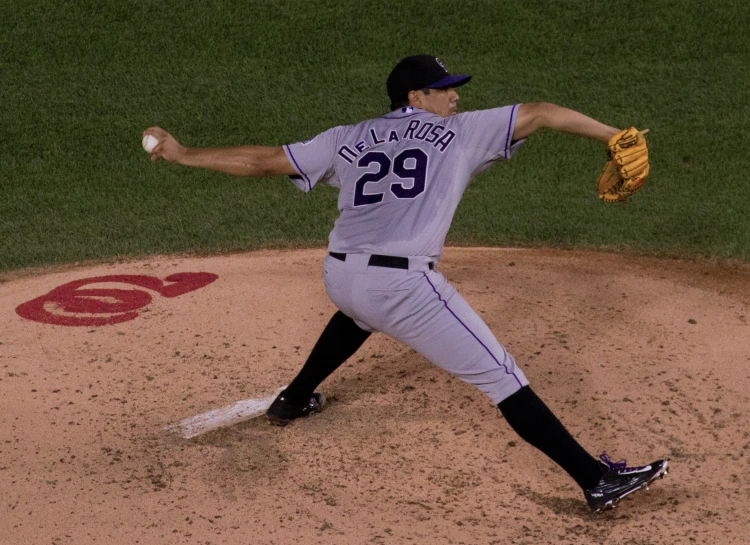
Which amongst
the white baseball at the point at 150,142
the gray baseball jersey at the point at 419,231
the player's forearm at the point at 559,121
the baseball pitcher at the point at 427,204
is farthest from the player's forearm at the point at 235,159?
the player's forearm at the point at 559,121

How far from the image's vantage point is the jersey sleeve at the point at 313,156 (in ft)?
13.4

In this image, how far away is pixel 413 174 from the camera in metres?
3.88

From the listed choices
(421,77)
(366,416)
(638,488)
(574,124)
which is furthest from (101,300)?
(638,488)

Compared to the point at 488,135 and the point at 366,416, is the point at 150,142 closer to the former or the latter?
the point at 488,135

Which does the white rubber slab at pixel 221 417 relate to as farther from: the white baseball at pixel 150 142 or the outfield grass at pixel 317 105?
the outfield grass at pixel 317 105

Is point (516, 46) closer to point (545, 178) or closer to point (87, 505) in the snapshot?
point (545, 178)

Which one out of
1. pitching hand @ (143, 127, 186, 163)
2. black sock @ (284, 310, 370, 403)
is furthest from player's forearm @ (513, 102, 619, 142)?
pitching hand @ (143, 127, 186, 163)

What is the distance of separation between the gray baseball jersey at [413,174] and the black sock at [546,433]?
0.65 m

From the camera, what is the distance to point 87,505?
4.06 metres

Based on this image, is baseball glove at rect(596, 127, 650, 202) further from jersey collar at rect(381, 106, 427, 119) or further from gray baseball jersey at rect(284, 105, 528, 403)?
jersey collar at rect(381, 106, 427, 119)

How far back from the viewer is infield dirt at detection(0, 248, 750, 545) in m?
3.92

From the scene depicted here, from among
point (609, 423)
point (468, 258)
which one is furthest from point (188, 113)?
point (609, 423)

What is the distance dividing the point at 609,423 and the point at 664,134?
17.8ft

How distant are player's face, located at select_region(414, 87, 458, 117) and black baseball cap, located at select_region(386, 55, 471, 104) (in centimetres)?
4
